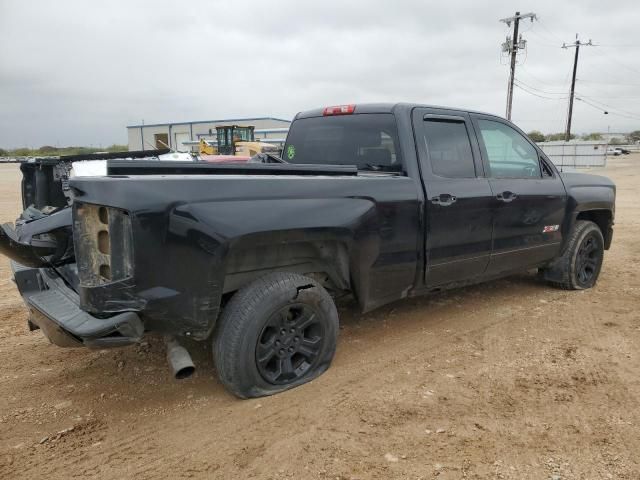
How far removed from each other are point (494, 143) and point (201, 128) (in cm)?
5457

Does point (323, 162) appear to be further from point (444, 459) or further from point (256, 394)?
point (444, 459)

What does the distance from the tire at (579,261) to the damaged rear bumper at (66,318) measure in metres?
4.37

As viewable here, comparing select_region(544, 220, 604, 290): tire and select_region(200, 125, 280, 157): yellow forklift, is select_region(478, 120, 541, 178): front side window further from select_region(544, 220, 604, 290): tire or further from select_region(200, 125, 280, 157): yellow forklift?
select_region(200, 125, 280, 157): yellow forklift

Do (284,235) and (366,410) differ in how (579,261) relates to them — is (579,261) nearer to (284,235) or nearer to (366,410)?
(366,410)

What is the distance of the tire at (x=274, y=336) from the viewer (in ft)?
9.44

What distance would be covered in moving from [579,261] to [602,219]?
66 cm

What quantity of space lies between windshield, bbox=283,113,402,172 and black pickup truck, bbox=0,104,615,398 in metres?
0.01

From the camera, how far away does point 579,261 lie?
17.7ft

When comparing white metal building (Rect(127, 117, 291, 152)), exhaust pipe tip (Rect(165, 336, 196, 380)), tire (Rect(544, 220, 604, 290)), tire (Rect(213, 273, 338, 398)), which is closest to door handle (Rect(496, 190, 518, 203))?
tire (Rect(544, 220, 604, 290))

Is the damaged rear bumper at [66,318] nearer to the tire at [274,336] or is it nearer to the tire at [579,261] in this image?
the tire at [274,336]

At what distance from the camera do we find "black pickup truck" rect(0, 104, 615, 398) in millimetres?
2598

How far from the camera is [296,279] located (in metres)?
3.10

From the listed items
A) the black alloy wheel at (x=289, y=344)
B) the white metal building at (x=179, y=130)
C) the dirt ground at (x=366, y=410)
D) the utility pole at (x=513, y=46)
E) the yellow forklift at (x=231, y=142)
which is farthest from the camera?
the white metal building at (x=179, y=130)

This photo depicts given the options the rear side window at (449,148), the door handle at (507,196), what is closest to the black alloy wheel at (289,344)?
the rear side window at (449,148)
